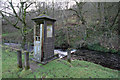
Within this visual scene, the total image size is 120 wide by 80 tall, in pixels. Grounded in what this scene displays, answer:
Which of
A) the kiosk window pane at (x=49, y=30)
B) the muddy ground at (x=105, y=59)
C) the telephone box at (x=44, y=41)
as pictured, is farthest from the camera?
the muddy ground at (x=105, y=59)

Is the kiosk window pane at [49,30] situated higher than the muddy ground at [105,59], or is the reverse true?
the kiosk window pane at [49,30]

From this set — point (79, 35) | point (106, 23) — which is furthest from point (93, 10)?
point (79, 35)

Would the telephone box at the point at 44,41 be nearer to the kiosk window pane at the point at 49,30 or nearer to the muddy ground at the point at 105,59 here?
the kiosk window pane at the point at 49,30

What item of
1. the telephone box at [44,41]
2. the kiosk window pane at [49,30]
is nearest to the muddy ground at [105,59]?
the telephone box at [44,41]

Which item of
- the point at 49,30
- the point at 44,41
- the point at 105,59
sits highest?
the point at 49,30

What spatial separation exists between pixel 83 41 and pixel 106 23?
556 centimetres

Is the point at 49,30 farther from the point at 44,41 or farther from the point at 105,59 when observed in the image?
the point at 105,59

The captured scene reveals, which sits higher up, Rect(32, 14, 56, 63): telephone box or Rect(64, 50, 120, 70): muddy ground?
Rect(32, 14, 56, 63): telephone box

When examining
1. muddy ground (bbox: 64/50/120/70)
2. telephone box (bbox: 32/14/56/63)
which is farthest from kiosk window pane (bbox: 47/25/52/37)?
muddy ground (bbox: 64/50/120/70)

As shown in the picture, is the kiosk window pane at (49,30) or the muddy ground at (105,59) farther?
the muddy ground at (105,59)

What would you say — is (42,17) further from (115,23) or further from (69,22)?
(69,22)

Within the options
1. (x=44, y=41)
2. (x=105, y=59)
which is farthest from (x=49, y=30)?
(x=105, y=59)

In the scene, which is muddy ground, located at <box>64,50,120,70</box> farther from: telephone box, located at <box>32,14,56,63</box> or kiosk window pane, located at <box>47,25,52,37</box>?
kiosk window pane, located at <box>47,25,52,37</box>

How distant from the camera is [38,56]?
495 centimetres
